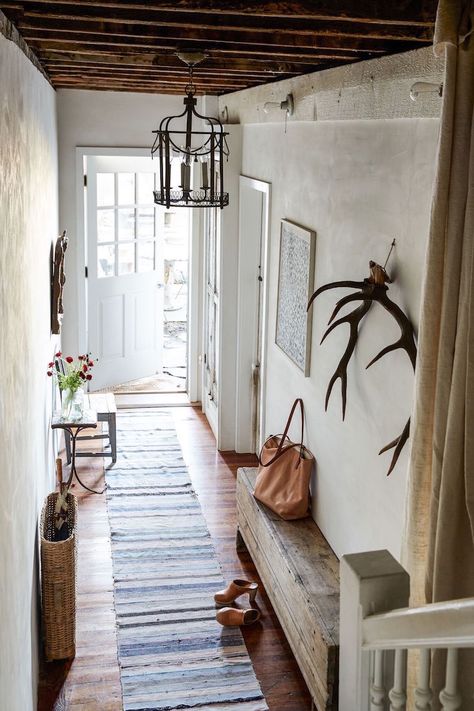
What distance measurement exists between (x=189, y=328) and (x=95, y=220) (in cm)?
133

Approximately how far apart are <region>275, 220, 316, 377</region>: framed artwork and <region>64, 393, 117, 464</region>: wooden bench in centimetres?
160

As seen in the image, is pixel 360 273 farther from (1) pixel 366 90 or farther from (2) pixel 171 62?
Result: (2) pixel 171 62

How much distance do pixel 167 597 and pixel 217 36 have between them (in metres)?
2.98

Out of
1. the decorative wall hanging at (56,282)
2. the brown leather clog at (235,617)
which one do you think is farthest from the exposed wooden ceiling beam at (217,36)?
the brown leather clog at (235,617)

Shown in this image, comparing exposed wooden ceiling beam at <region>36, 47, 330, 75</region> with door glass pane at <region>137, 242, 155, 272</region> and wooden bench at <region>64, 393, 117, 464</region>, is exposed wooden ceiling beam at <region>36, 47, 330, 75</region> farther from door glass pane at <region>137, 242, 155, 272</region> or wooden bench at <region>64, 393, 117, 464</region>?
door glass pane at <region>137, 242, 155, 272</region>

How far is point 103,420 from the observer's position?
646 centimetres

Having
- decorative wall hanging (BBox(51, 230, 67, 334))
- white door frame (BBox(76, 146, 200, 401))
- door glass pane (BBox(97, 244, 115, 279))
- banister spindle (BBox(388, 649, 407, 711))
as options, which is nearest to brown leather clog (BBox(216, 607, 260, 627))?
decorative wall hanging (BBox(51, 230, 67, 334))

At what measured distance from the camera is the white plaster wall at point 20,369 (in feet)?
9.05

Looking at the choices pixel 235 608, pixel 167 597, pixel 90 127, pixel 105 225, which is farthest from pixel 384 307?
pixel 105 225

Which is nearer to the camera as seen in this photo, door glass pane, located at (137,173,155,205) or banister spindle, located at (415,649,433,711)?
banister spindle, located at (415,649,433,711)

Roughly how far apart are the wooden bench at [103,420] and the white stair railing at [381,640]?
4477 mm

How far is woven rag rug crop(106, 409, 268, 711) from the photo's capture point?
399 cm

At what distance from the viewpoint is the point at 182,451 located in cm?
702

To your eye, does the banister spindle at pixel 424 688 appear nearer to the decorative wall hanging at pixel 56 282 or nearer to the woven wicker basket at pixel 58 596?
the woven wicker basket at pixel 58 596
